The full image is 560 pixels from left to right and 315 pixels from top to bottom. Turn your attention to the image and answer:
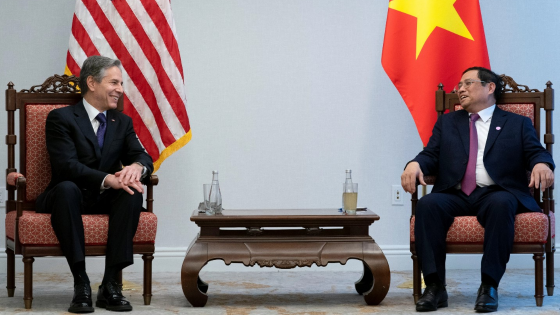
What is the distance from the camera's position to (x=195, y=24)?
411 centimetres

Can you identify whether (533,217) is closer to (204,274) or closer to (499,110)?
(499,110)

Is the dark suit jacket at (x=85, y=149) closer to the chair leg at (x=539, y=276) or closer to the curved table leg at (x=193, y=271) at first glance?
the curved table leg at (x=193, y=271)

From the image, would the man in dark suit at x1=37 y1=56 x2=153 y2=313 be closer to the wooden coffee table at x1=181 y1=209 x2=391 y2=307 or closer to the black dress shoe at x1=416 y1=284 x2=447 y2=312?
the wooden coffee table at x1=181 y1=209 x2=391 y2=307

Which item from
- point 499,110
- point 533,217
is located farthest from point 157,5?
point 533,217

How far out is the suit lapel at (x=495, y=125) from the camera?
10.2 feet

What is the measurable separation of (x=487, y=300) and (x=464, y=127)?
2.90 feet

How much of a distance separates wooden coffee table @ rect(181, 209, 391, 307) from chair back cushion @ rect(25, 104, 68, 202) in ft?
2.85

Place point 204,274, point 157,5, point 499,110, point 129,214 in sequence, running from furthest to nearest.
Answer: point 204,274 < point 157,5 < point 499,110 < point 129,214

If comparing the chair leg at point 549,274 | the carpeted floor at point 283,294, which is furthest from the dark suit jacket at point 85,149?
the chair leg at point 549,274

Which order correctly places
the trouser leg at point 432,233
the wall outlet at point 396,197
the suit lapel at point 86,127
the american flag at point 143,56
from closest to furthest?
the trouser leg at point 432,233
the suit lapel at point 86,127
the american flag at point 143,56
the wall outlet at point 396,197

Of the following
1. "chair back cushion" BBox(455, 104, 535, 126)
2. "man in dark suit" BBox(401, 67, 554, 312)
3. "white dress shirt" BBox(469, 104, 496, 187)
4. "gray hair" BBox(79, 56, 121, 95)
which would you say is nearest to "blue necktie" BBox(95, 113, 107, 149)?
"gray hair" BBox(79, 56, 121, 95)

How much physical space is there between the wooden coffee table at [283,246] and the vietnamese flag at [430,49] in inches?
36.8

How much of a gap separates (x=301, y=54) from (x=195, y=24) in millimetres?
702

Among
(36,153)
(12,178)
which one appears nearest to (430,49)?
(36,153)
